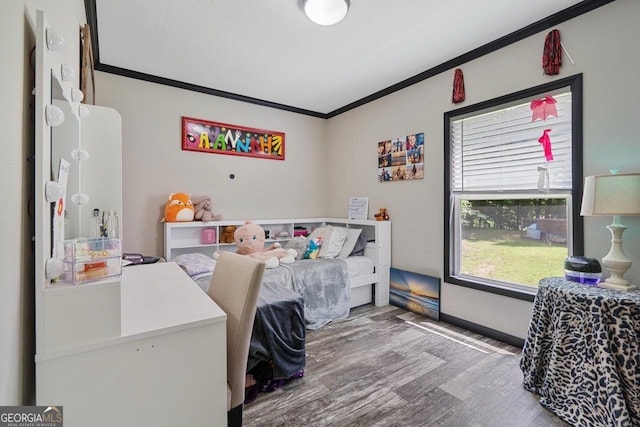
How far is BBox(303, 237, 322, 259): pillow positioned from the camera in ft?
10.4

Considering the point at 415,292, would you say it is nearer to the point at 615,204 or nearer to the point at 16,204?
the point at 615,204

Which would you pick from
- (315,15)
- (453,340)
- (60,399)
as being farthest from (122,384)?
(453,340)

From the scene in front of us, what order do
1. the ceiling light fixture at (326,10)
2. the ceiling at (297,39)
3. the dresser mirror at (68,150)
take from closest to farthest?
the dresser mirror at (68,150) → the ceiling light fixture at (326,10) → the ceiling at (297,39)

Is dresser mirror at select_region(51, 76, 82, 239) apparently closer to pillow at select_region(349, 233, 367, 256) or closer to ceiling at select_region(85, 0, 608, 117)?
ceiling at select_region(85, 0, 608, 117)

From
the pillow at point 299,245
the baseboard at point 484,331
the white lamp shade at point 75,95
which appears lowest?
the baseboard at point 484,331

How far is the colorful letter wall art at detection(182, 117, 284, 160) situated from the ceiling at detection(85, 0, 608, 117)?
417mm

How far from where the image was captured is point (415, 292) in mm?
3016

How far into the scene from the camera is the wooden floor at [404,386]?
5.04 feet

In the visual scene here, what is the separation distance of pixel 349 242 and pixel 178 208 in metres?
1.89

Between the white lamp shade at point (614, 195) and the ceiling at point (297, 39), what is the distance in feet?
4.01

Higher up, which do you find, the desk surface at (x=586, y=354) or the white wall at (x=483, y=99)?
the white wall at (x=483, y=99)

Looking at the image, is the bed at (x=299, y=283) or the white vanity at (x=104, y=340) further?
the bed at (x=299, y=283)

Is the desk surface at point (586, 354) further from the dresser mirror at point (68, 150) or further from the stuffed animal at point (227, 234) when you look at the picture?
the stuffed animal at point (227, 234)

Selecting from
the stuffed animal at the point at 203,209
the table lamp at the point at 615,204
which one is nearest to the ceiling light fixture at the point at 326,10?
the table lamp at the point at 615,204
